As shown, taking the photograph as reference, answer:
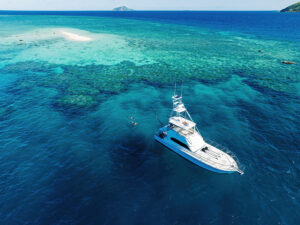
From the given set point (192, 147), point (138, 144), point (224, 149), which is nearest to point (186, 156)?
point (192, 147)

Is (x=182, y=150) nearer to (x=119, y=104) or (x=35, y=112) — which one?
(x=119, y=104)

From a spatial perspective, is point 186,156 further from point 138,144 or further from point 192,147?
point 138,144

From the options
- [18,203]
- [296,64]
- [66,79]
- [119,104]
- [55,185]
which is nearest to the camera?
[18,203]

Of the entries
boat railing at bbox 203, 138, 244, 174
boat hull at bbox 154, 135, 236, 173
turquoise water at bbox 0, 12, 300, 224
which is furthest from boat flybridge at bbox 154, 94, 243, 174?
turquoise water at bbox 0, 12, 300, 224

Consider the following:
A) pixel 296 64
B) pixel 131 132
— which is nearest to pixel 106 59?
pixel 131 132

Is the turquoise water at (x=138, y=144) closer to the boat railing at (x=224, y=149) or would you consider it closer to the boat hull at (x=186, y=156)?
the boat hull at (x=186, y=156)

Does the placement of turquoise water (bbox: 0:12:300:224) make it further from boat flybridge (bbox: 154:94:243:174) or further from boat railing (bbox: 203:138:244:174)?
boat flybridge (bbox: 154:94:243:174)
